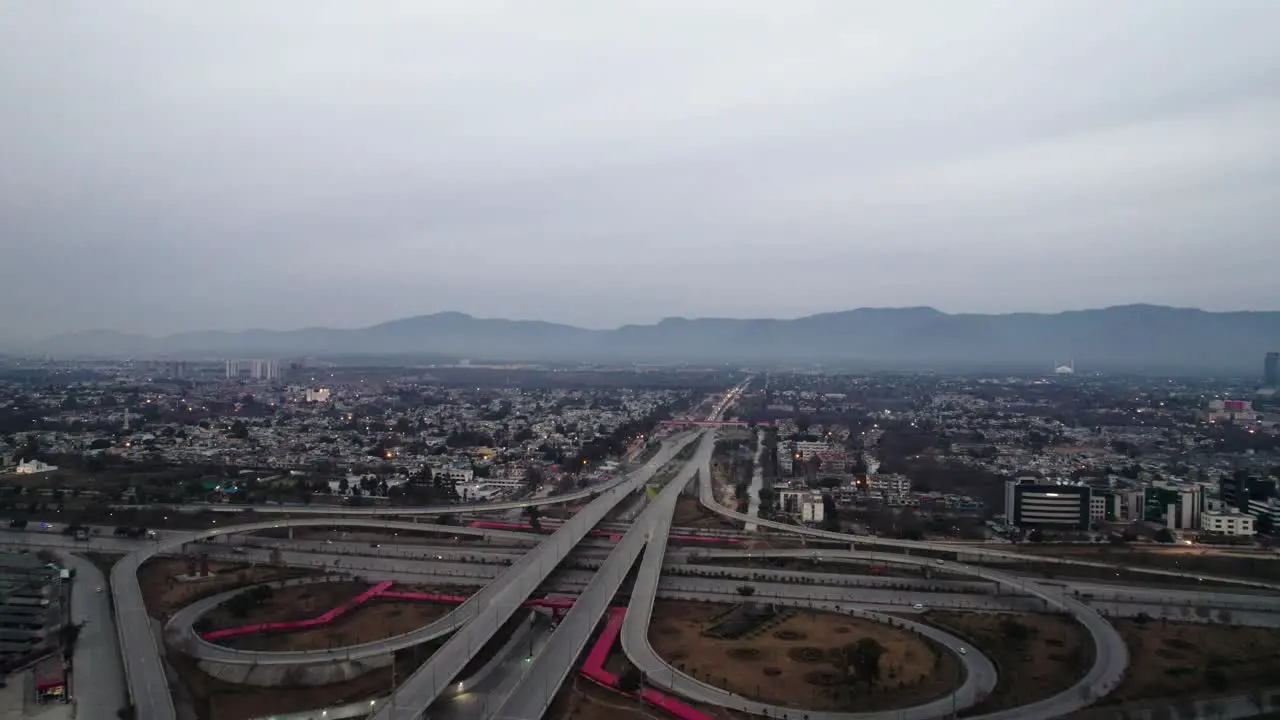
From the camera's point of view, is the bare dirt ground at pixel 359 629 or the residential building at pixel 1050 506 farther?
the residential building at pixel 1050 506

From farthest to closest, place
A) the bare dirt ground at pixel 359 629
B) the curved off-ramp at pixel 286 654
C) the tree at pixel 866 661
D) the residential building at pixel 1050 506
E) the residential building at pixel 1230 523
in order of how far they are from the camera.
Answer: the residential building at pixel 1050 506 < the residential building at pixel 1230 523 < the bare dirt ground at pixel 359 629 < the tree at pixel 866 661 < the curved off-ramp at pixel 286 654

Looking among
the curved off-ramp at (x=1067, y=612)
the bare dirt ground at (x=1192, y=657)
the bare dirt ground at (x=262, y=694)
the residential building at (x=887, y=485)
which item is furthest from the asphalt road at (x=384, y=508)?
the bare dirt ground at (x=1192, y=657)

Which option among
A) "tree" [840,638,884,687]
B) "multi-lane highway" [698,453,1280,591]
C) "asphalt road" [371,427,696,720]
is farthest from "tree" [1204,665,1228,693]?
"asphalt road" [371,427,696,720]

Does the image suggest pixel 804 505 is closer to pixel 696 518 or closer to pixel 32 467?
pixel 696 518

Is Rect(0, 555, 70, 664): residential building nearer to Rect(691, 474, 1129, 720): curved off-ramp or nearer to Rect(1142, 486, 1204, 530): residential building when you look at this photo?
Rect(691, 474, 1129, 720): curved off-ramp

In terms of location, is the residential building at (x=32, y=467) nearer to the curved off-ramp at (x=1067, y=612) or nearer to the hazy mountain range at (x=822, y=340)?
the curved off-ramp at (x=1067, y=612)
